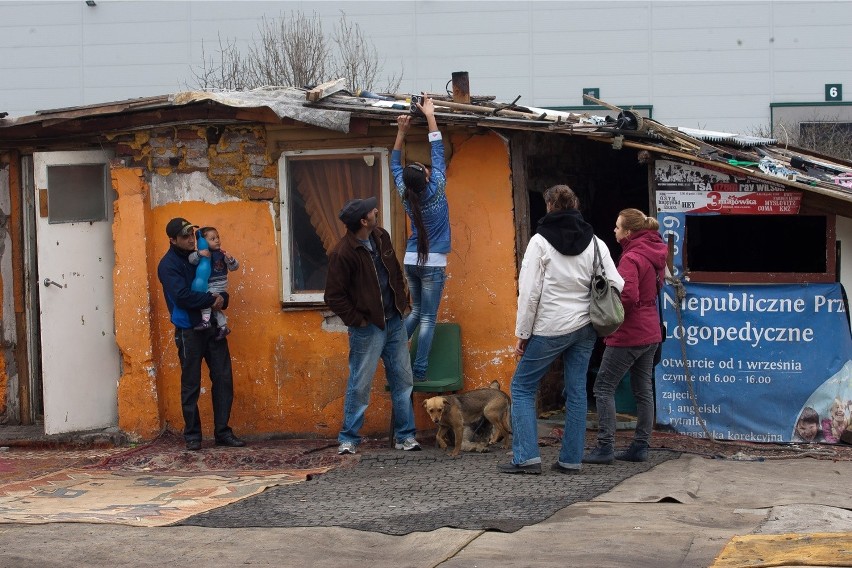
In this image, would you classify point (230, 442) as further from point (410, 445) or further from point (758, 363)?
point (758, 363)

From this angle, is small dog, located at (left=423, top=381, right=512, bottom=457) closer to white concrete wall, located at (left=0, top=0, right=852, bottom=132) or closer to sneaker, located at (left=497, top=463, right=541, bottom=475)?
sneaker, located at (left=497, top=463, right=541, bottom=475)

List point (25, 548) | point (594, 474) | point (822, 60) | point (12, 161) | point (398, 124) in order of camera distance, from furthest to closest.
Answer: point (822, 60), point (12, 161), point (398, 124), point (594, 474), point (25, 548)

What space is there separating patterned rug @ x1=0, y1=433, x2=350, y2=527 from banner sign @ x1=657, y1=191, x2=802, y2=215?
3.25m

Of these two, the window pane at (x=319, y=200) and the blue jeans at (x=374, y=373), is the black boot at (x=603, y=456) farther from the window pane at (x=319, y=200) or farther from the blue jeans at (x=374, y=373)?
the window pane at (x=319, y=200)

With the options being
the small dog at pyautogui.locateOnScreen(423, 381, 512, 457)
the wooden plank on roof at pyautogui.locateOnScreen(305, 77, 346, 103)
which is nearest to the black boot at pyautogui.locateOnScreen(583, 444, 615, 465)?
the small dog at pyautogui.locateOnScreen(423, 381, 512, 457)

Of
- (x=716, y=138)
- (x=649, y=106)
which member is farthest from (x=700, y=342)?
(x=649, y=106)

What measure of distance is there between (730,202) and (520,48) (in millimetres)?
25007

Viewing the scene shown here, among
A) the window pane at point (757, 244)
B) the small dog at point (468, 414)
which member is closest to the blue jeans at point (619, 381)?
the small dog at point (468, 414)

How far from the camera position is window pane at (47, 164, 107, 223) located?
33.4 ft

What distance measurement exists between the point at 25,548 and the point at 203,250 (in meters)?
3.66

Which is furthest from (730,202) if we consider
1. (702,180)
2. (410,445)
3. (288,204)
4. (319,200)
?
(288,204)

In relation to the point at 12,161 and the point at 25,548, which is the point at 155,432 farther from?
the point at 25,548

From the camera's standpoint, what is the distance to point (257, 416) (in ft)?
32.7

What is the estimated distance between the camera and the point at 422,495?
7387 mm
